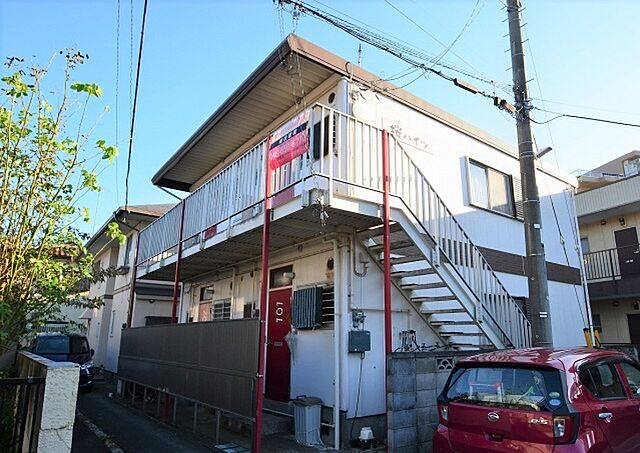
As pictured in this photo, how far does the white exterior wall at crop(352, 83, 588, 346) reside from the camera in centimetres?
883

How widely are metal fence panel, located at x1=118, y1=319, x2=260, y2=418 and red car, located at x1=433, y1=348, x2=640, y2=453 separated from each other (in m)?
2.72

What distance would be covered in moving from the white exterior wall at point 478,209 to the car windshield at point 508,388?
4894 millimetres

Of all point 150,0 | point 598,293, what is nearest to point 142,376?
point 150,0

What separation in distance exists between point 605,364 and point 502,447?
1.45m

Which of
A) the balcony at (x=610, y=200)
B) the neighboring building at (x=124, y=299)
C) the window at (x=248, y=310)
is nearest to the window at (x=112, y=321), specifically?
the neighboring building at (x=124, y=299)

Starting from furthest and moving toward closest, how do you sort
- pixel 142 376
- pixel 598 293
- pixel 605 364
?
pixel 598 293
pixel 142 376
pixel 605 364

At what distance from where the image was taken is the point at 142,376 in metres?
10.1

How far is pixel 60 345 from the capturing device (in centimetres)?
1359

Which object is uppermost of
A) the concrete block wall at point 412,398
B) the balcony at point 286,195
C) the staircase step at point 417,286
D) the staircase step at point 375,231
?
the balcony at point 286,195

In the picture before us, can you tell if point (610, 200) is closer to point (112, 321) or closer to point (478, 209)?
point (478, 209)

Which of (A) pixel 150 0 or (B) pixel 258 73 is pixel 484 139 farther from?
(A) pixel 150 0

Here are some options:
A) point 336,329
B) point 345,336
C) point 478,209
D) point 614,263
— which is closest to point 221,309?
point 336,329

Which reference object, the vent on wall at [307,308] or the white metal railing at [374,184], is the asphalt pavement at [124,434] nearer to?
the vent on wall at [307,308]

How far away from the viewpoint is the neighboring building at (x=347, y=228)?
6.64m
